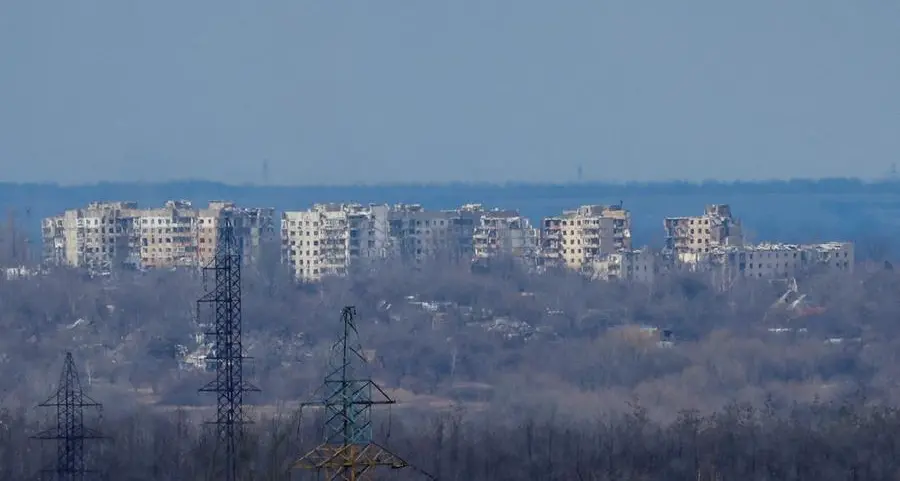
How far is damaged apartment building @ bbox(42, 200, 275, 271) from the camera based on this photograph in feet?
165

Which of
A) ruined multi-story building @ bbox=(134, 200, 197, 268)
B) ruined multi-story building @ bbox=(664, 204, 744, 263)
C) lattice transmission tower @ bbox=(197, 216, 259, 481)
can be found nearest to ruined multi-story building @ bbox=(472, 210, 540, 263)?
ruined multi-story building @ bbox=(664, 204, 744, 263)

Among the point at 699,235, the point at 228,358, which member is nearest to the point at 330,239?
the point at 699,235

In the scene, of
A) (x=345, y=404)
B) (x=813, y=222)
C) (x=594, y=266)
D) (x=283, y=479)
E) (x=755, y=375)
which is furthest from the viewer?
(x=813, y=222)

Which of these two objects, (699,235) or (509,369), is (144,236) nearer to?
(699,235)

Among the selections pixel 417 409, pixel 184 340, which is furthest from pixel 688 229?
pixel 417 409

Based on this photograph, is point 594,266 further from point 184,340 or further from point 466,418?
point 466,418

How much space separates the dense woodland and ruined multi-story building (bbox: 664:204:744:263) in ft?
13.1

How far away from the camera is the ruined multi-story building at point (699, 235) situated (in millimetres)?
52125

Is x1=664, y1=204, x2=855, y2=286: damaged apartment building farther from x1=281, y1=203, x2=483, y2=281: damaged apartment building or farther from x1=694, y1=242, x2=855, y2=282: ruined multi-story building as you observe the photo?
x1=281, y1=203, x2=483, y2=281: damaged apartment building

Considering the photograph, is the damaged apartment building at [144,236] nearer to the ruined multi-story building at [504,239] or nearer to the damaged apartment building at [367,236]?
the damaged apartment building at [367,236]

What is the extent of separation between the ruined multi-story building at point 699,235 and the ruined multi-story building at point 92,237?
10.2m

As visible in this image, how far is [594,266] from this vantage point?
4962 cm

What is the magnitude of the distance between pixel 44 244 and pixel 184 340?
48.4 feet

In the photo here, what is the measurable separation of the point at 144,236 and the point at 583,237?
8.21 m
